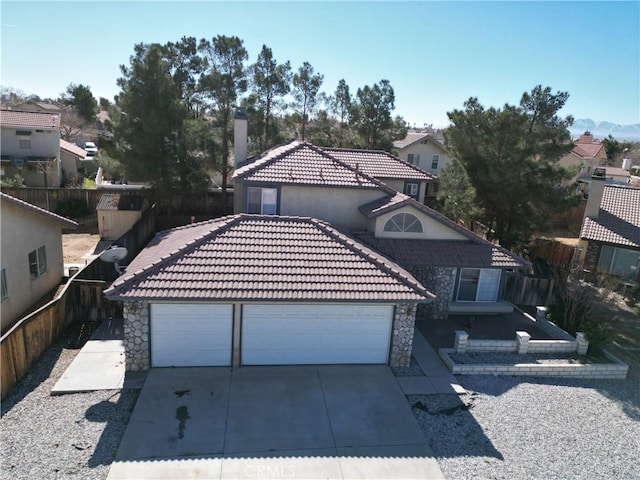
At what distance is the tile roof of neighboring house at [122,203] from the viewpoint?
2641cm

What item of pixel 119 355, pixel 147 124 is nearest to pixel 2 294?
pixel 119 355

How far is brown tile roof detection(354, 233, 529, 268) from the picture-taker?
17.1 m

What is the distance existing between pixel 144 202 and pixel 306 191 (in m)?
13.2

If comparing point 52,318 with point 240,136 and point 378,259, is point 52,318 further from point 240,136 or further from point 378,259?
point 240,136

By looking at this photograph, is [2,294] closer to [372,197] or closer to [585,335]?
[372,197]

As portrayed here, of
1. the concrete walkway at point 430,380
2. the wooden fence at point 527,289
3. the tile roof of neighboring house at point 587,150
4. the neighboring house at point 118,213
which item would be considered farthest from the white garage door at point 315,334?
the tile roof of neighboring house at point 587,150

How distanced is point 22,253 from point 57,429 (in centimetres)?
881

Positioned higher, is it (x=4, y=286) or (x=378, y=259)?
(x=378, y=259)

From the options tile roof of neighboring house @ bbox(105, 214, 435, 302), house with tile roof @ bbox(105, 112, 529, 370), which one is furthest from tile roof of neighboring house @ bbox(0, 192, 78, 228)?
tile roof of neighboring house @ bbox(105, 214, 435, 302)

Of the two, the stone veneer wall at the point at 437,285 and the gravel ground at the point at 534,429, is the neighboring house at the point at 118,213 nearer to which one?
the stone veneer wall at the point at 437,285

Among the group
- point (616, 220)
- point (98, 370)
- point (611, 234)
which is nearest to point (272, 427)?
point (98, 370)

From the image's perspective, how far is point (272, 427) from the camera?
10.8m

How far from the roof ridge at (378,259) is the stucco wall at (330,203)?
9.12 feet

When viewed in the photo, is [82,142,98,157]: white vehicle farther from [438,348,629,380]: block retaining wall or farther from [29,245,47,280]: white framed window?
[438,348,629,380]: block retaining wall
